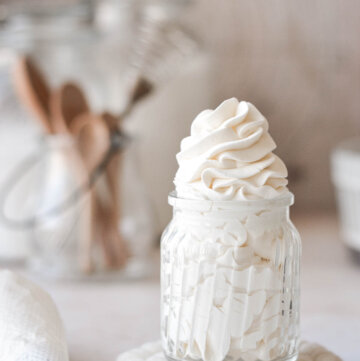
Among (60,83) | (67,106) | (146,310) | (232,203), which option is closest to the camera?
(232,203)

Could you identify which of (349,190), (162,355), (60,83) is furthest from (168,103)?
(162,355)

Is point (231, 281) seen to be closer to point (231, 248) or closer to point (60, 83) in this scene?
point (231, 248)

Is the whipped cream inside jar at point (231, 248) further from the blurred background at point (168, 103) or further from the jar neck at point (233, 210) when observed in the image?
the blurred background at point (168, 103)

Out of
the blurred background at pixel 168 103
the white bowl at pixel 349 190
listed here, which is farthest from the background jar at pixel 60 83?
the white bowl at pixel 349 190

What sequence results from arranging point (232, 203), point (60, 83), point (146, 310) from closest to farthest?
1. point (232, 203)
2. point (146, 310)
3. point (60, 83)

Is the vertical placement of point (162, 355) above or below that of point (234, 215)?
below

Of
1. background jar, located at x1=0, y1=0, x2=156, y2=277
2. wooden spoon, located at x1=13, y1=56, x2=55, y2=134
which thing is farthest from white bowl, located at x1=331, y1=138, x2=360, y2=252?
wooden spoon, located at x1=13, y1=56, x2=55, y2=134

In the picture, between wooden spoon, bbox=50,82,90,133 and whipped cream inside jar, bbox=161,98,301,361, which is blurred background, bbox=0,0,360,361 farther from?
whipped cream inside jar, bbox=161,98,301,361
